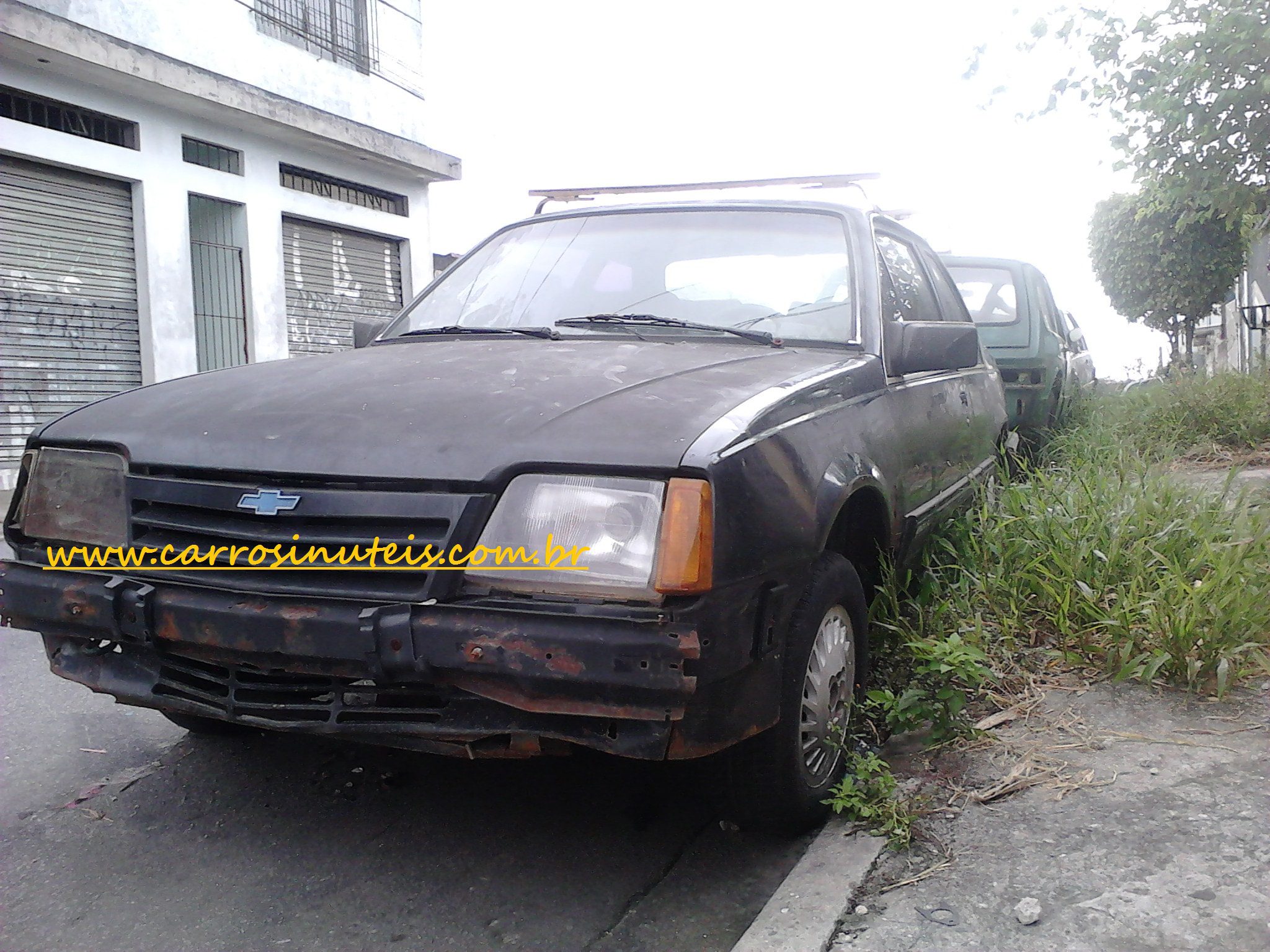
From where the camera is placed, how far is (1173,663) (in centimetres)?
284

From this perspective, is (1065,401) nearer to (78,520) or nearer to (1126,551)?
(1126,551)

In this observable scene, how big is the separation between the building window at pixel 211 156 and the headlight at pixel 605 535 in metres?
10.8

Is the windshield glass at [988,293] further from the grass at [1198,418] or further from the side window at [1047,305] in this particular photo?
the grass at [1198,418]

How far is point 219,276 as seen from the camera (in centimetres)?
1185

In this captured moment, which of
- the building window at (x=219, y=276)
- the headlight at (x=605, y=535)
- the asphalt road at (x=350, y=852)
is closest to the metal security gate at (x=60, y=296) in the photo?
the building window at (x=219, y=276)

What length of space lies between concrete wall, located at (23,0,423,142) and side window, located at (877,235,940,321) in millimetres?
8510

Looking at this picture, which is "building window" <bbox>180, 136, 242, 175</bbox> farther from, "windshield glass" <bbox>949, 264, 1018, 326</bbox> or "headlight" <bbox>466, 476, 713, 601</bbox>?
"headlight" <bbox>466, 476, 713, 601</bbox>

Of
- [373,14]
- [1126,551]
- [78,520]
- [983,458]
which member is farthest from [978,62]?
[373,14]

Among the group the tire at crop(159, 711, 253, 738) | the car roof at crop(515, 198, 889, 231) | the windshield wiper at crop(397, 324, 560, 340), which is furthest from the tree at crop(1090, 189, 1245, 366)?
the tire at crop(159, 711, 253, 738)

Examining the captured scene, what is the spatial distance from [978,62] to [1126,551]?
5.95 metres

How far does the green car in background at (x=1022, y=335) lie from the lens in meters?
6.92

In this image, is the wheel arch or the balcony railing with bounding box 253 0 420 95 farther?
the balcony railing with bounding box 253 0 420 95

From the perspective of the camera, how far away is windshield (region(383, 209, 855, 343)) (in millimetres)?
3051

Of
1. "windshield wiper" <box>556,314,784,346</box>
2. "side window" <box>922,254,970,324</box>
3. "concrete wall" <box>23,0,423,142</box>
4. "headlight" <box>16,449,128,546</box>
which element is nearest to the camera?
"headlight" <box>16,449,128,546</box>
